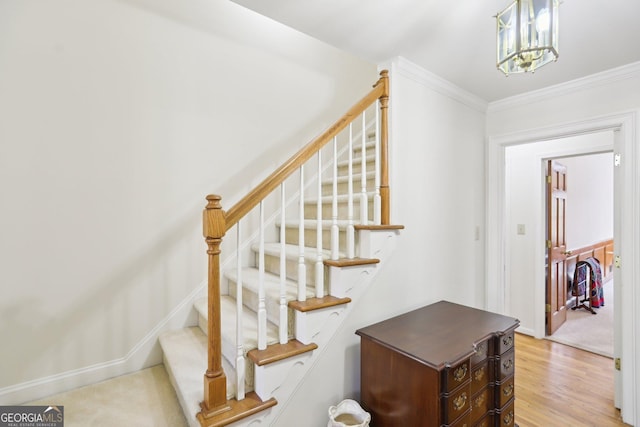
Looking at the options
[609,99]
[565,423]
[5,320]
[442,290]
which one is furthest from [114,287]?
[609,99]

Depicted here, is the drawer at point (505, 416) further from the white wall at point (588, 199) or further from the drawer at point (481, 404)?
the white wall at point (588, 199)

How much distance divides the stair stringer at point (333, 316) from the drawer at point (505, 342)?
0.75 metres

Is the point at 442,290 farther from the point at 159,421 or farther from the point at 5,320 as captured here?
the point at 5,320

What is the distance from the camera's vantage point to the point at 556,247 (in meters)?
3.54

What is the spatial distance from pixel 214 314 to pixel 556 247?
4.03m

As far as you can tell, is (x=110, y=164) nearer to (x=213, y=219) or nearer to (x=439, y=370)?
(x=213, y=219)

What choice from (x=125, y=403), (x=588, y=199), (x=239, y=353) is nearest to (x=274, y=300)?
(x=239, y=353)

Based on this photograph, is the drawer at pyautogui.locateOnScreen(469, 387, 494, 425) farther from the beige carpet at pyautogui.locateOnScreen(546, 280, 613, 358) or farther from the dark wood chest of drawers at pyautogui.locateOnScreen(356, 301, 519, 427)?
the beige carpet at pyautogui.locateOnScreen(546, 280, 613, 358)

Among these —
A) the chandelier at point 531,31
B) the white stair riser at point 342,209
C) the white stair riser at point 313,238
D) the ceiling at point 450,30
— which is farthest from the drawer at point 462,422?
the ceiling at point 450,30

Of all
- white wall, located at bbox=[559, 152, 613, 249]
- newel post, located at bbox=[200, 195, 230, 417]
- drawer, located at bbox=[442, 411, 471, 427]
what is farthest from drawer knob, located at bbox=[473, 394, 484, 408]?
white wall, located at bbox=[559, 152, 613, 249]

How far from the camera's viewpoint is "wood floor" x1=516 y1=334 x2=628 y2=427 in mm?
2037

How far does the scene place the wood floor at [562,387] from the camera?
6.68 ft

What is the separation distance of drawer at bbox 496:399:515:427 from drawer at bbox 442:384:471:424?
38 centimetres

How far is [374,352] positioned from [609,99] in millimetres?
2457
